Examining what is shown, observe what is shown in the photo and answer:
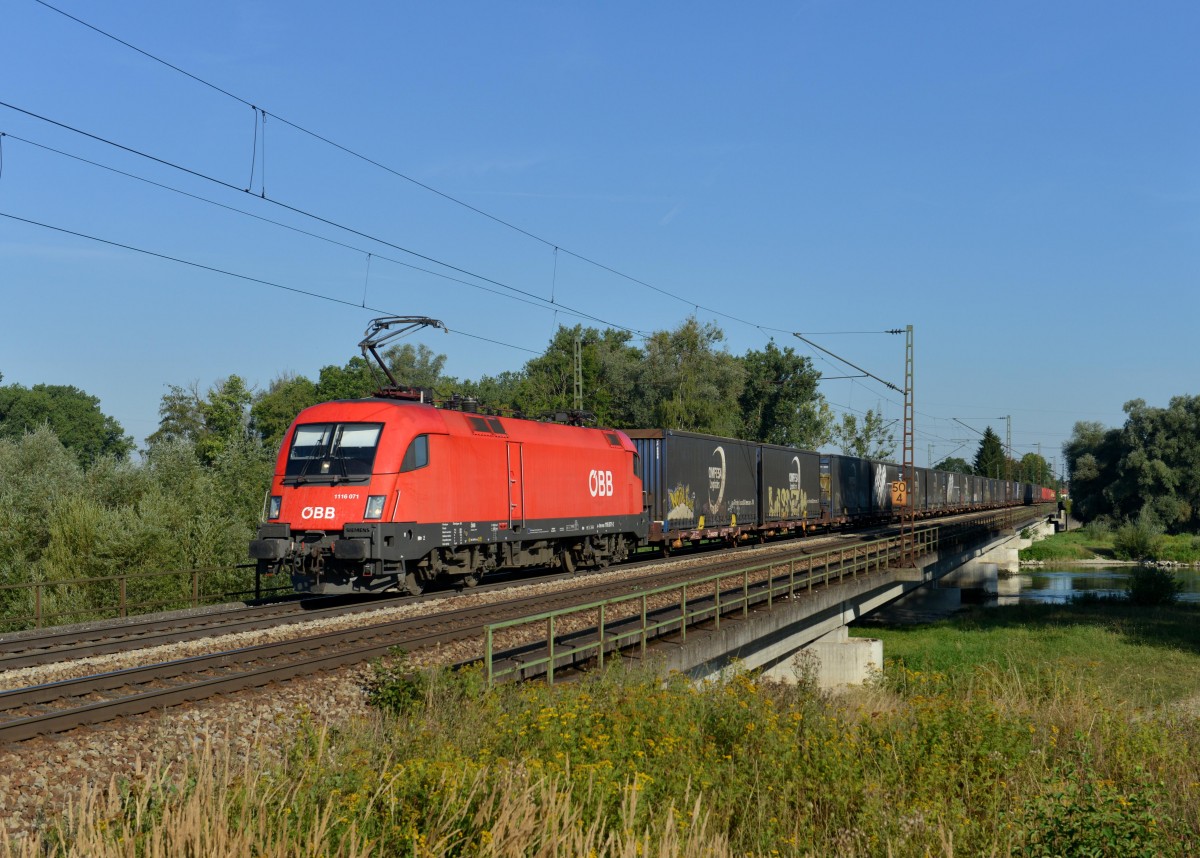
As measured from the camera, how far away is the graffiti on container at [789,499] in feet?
126

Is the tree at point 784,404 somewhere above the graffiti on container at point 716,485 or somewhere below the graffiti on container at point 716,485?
above

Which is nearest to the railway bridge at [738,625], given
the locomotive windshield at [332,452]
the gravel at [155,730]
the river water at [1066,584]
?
the gravel at [155,730]

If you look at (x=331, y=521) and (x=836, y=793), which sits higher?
(x=331, y=521)

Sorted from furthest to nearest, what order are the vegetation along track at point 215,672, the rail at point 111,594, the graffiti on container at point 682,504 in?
1. the graffiti on container at point 682,504
2. the rail at point 111,594
3. the vegetation along track at point 215,672

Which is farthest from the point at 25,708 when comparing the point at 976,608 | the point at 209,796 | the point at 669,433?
the point at 976,608

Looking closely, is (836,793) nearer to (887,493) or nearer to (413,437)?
(413,437)

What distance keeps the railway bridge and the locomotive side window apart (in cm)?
373

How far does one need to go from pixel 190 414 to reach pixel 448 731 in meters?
85.5

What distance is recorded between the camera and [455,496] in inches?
727

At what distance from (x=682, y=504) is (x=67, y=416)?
9208 centimetres

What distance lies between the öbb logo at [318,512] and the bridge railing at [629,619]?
162 inches

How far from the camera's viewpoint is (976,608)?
157ft

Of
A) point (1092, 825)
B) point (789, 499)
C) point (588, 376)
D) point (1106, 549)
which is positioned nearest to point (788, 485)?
point (789, 499)

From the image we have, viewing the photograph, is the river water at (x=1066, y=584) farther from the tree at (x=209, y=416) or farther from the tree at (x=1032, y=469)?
the tree at (x=1032, y=469)
